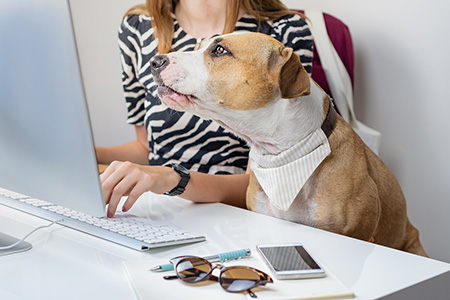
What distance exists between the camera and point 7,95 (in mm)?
755

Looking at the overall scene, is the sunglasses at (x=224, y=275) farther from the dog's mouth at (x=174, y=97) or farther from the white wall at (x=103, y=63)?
the white wall at (x=103, y=63)

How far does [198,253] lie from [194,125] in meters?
0.83

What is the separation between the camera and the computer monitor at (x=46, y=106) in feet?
2.20

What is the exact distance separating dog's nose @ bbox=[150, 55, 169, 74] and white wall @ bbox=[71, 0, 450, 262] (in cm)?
140

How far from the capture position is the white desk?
68 cm

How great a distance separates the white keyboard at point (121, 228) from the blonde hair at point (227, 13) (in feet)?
2.40

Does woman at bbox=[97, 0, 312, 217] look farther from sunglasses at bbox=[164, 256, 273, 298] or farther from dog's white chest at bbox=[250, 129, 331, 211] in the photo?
sunglasses at bbox=[164, 256, 273, 298]

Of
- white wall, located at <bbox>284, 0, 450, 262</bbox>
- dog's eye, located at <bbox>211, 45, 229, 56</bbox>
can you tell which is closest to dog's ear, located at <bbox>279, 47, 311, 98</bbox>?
dog's eye, located at <bbox>211, 45, 229, 56</bbox>

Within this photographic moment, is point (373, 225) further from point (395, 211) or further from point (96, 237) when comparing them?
point (96, 237)

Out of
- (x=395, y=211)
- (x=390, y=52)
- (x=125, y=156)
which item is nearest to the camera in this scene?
(x=395, y=211)

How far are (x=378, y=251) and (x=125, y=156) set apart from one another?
1185mm

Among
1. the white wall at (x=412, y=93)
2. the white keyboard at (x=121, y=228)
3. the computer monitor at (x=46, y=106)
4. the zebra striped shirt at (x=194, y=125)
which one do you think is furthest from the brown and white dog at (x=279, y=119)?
the white wall at (x=412, y=93)

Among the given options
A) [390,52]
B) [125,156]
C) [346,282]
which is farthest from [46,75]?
[390,52]

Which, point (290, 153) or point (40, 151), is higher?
point (40, 151)
